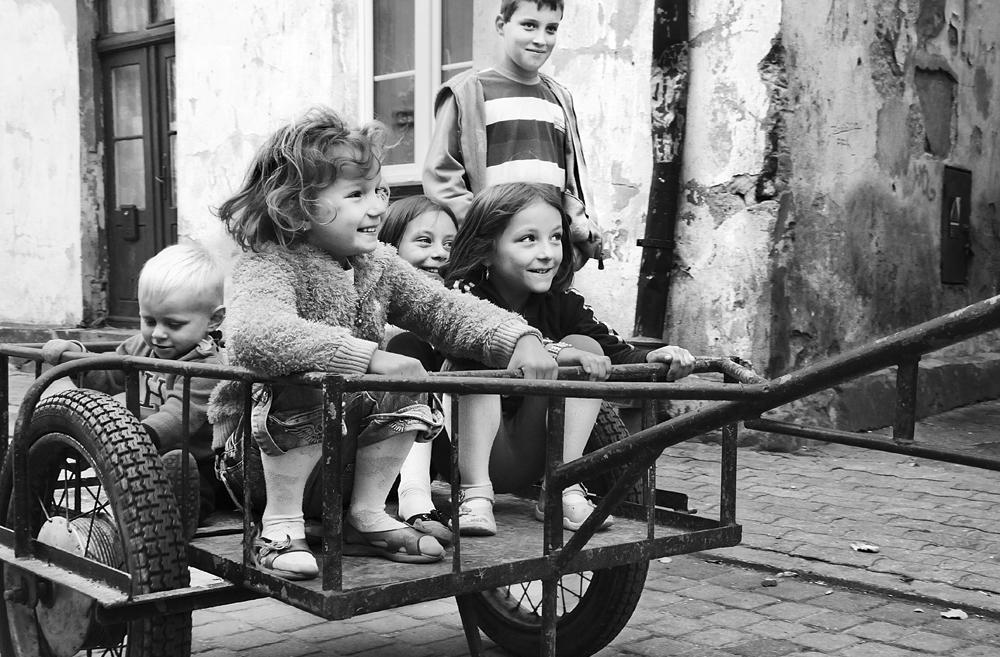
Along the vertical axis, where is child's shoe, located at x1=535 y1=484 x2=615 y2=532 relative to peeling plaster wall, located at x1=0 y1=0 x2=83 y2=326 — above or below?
below

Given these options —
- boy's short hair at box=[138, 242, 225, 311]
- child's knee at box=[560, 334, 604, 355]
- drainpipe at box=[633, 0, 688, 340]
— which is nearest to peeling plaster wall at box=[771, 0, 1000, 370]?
drainpipe at box=[633, 0, 688, 340]

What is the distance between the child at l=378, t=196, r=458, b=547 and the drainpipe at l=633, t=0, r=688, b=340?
201 cm

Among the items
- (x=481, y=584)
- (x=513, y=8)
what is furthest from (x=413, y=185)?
(x=481, y=584)

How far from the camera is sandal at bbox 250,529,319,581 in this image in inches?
82.4

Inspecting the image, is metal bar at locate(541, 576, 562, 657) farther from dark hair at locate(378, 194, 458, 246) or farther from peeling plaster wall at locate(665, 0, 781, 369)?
peeling plaster wall at locate(665, 0, 781, 369)

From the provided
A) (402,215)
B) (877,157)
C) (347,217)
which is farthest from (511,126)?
(877,157)

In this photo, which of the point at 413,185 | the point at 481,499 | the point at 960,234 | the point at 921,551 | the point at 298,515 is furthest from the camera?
the point at 413,185

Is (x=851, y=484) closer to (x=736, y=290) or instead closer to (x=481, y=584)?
(x=736, y=290)

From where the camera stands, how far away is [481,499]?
8.45 feet

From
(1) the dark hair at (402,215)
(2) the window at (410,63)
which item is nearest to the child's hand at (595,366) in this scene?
(1) the dark hair at (402,215)

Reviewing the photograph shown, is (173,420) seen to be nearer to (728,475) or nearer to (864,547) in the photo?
(728,475)

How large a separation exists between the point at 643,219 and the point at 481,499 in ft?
11.8

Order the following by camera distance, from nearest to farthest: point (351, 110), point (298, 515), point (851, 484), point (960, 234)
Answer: point (298, 515)
point (851, 484)
point (960, 234)
point (351, 110)

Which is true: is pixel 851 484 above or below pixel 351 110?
below
